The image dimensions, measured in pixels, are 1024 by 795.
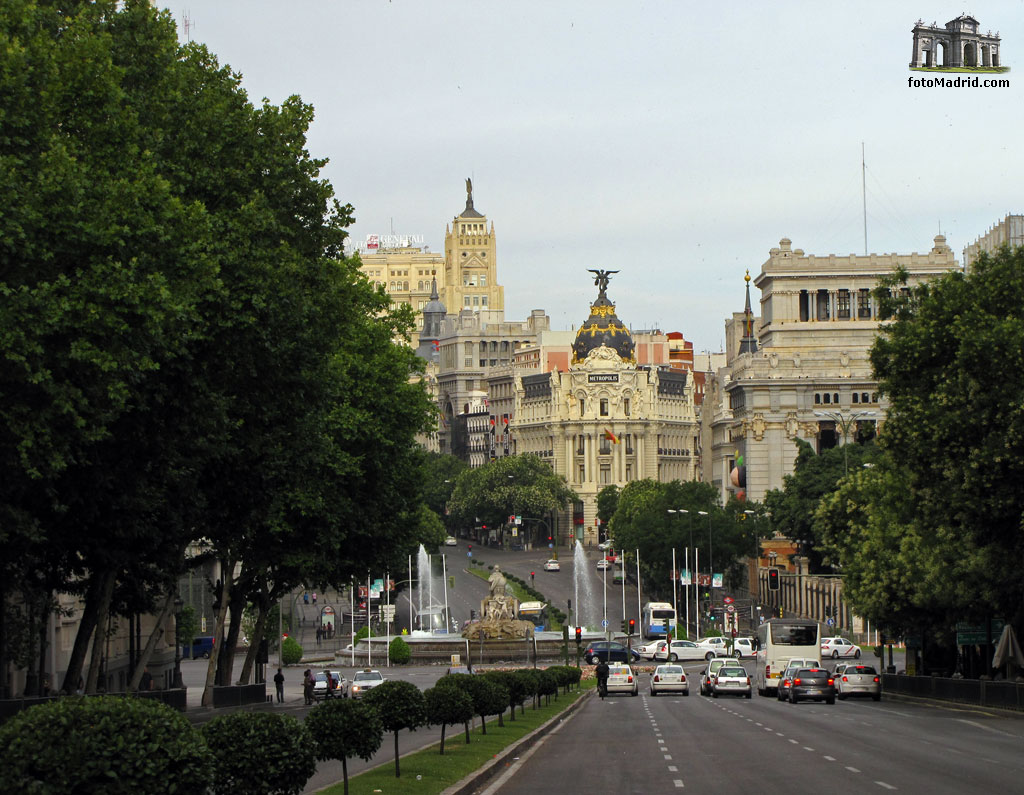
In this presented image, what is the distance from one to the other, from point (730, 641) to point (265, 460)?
72501 mm

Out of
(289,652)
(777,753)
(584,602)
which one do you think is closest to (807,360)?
(584,602)

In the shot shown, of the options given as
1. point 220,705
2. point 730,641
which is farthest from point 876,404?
point 220,705

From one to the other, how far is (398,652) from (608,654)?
528 inches

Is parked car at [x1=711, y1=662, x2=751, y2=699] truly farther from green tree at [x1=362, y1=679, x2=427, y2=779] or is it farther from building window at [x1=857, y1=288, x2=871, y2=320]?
building window at [x1=857, y1=288, x2=871, y2=320]

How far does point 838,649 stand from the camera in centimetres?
9906

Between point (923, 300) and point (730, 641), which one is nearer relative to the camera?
point (923, 300)

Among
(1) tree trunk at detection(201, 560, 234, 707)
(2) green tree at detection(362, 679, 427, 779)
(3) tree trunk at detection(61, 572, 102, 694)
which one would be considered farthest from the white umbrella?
(2) green tree at detection(362, 679, 427, 779)

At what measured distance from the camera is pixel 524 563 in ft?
637

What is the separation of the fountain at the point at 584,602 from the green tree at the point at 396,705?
106 metres

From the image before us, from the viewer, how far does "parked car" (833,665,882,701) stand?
6372 cm

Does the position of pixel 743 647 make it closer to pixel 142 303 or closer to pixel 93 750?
pixel 142 303

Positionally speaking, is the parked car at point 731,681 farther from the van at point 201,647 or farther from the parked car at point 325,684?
the van at point 201,647

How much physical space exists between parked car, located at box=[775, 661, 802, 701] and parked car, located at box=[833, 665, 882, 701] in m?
2.18

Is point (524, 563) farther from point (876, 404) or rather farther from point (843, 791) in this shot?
point (843, 791)
